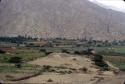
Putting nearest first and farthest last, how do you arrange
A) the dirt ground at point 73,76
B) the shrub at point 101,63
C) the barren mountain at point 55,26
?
the dirt ground at point 73,76 → the shrub at point 101,63 → the barren mountain at point 55,26

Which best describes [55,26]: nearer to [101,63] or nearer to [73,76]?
[101,63]

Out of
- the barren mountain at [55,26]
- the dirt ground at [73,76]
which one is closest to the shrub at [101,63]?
the dirt ground at [73,76]

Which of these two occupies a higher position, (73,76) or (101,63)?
(101,63)

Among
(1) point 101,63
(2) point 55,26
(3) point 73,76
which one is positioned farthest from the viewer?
(2) point 55,26

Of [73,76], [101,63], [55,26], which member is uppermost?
[55,26]

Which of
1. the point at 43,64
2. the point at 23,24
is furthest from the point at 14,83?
the point at 23,24

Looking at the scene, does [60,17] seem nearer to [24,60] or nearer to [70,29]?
[70,29]

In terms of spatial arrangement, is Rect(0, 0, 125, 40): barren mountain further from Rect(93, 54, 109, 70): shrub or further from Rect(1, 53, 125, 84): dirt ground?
Rect(1, 53, 125, 84): dirt ground

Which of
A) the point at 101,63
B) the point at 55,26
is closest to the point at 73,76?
the point at 101,63

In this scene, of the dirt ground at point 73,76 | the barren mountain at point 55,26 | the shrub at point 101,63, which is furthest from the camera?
the barren mountain at point 55,26

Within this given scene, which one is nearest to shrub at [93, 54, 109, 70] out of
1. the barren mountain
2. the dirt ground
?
the dirt ground

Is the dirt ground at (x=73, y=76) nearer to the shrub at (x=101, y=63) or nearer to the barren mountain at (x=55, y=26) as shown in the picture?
the shrub at (x=101, y=63)
